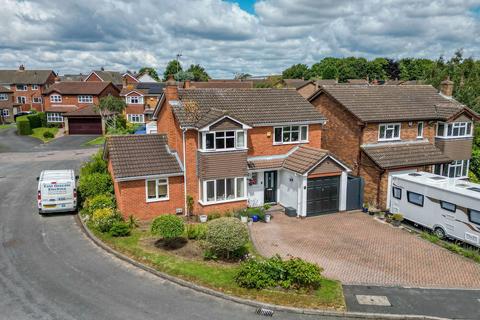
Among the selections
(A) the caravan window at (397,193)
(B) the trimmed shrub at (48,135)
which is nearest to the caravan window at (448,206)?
(A) the caravan window at (397,193)

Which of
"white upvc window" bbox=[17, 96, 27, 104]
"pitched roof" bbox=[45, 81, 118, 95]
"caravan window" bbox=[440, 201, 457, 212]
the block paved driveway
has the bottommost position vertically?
the block paved driveway

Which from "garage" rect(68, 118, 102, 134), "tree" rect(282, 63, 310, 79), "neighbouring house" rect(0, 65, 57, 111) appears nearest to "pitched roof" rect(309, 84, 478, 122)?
"garage" rect(68, 118, 102, 134)

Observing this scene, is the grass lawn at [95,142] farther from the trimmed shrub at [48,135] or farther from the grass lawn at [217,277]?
the grass lawn at [217,277]

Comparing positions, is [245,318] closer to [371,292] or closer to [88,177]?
[371,292]

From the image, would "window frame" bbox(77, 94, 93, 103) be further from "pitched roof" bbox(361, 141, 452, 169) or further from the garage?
"pitched roof" bbox(361, 141, 452, 169)

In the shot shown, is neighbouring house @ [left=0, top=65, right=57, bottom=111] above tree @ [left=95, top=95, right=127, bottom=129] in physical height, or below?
above

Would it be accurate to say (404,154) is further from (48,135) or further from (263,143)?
(48,135)
